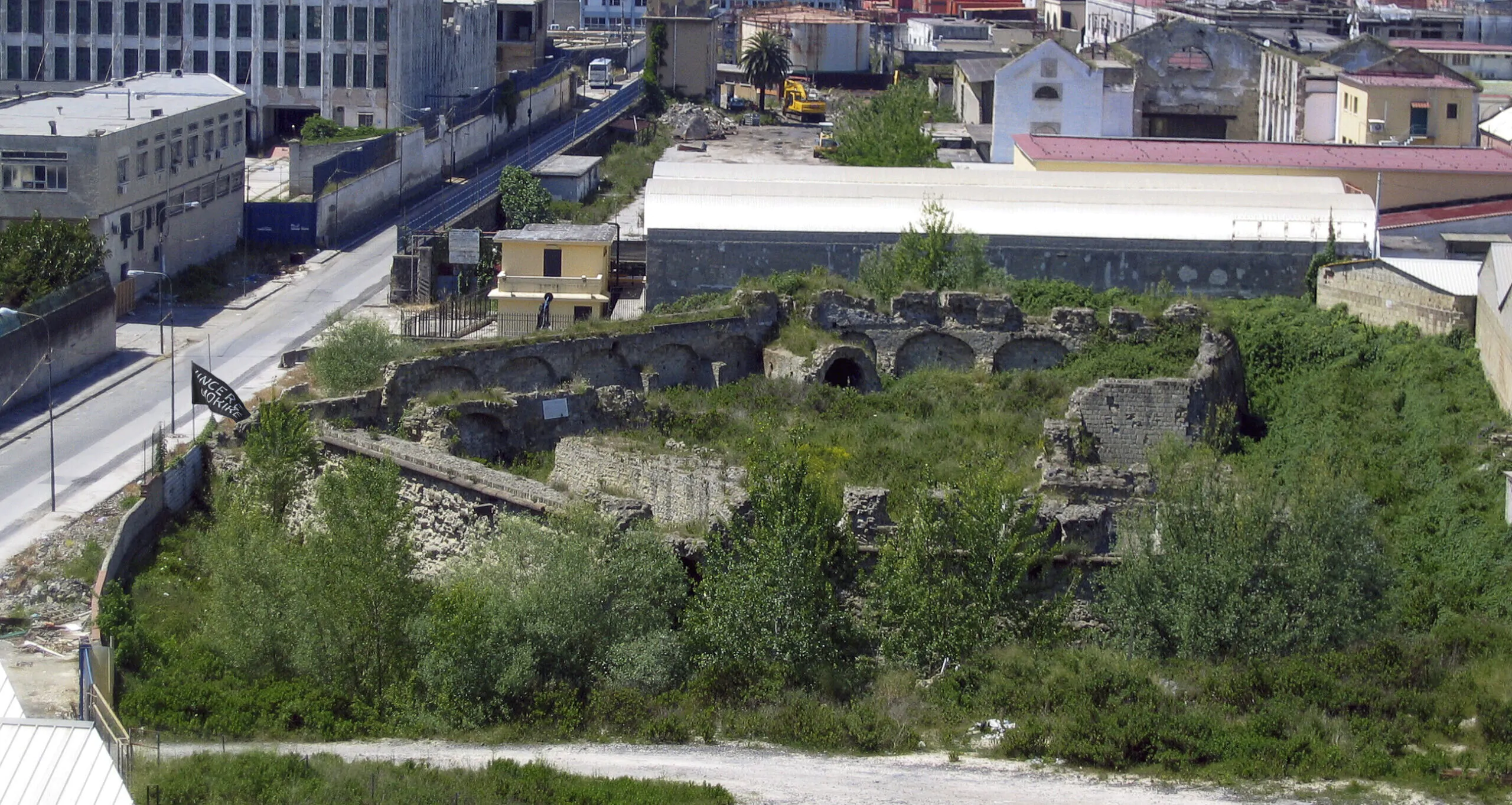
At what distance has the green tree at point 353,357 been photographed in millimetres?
37719

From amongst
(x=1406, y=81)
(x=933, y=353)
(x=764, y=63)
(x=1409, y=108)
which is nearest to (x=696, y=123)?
(x=764, y=63)

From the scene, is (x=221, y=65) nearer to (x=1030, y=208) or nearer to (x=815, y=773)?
(x=1030, y=208)

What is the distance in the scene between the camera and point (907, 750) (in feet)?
75.4

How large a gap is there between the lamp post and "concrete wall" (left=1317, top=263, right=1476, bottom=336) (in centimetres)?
2643

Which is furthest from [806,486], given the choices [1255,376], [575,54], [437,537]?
[575,54]

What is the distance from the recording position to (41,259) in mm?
44812

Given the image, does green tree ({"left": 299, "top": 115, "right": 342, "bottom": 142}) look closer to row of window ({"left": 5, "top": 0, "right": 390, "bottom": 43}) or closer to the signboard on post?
row of window ({"left": 5, "top": 0, "right": 390, "bottom": 43})

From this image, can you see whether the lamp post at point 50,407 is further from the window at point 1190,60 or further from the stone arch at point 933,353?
the window at point 1190,60

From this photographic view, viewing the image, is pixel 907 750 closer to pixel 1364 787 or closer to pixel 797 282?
pixel 1364 787

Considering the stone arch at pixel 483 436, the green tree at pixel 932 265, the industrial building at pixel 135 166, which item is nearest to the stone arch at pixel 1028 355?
the green tree at pixel 932 265

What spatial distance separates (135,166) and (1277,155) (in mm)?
31504

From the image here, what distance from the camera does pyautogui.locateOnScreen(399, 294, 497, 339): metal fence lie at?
46.0m

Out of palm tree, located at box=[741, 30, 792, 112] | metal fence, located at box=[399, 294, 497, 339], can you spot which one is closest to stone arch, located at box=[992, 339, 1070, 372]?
metal fence, located at box=[399, 294, 497, 339]

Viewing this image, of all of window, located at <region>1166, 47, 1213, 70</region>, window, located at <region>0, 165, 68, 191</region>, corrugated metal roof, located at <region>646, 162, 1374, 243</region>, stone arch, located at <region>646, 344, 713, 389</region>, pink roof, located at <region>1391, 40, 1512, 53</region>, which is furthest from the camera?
pink roof, located at <region>1391, 40, 1512, 53</region>
